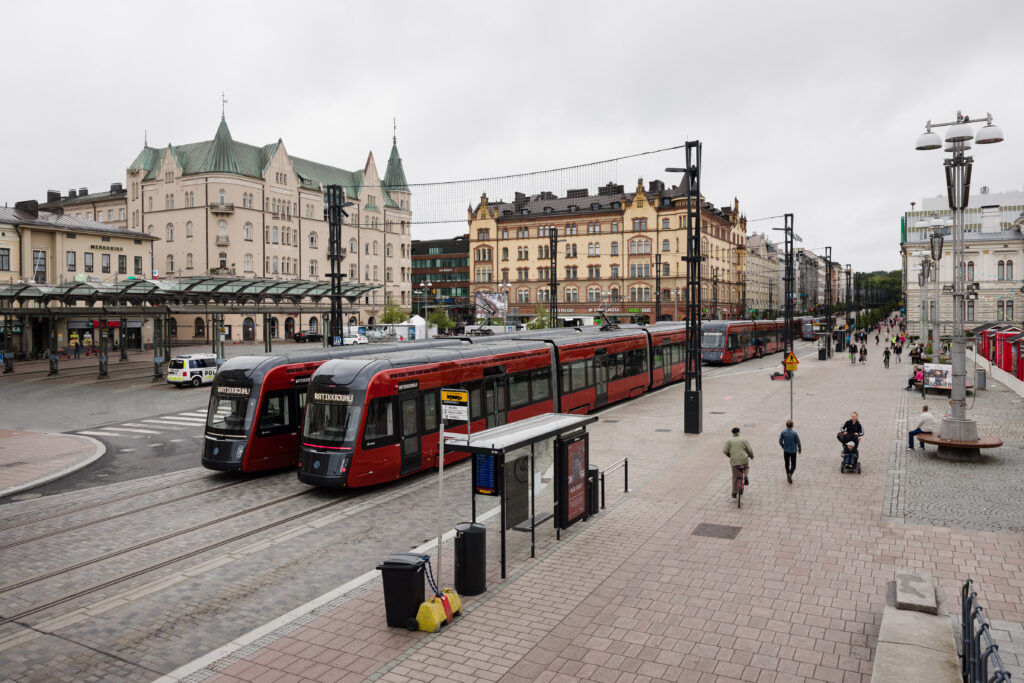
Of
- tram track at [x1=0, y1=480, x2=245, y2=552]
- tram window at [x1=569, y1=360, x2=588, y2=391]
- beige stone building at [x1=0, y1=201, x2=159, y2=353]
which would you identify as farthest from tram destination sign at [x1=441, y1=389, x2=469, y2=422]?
beige stone building at [x1=0, y1=201, x2=159, y2=353]

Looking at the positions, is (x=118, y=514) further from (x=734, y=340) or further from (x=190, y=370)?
(x=734, y=340)

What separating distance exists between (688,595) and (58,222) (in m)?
67.7

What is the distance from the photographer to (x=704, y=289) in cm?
9700

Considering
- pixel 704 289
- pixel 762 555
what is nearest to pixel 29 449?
pixel 762 555

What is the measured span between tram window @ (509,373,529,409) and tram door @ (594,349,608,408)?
610 cm

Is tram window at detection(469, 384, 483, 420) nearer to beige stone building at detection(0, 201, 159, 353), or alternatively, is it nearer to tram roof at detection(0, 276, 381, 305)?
tram roof at detection(0, 276, 381, 305)

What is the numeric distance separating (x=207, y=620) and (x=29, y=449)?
17452 mm

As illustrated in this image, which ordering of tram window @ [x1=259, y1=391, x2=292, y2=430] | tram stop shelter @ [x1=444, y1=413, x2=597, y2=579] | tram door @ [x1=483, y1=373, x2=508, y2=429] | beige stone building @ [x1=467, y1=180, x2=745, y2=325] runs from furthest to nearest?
beige stone building @ [x1=467, y1=180, x2=745, y2=325] < tram door @ [x1=483, y1=373, x2=508, y2=429] < tram window @ [x1=259, y1=391, x2=292, y2=430] < tram stop shelter @ [x1=444, y1=413, x2=597, y2=579]

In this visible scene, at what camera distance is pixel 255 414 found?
17141 mm

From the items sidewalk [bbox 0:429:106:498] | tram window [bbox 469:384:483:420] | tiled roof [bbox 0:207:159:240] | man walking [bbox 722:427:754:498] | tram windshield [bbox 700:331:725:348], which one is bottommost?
sidewalk [bbox 0:429:106:498]

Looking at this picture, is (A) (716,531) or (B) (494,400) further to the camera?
(B) (494,400)

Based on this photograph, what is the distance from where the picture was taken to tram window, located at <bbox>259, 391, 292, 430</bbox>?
1733cm

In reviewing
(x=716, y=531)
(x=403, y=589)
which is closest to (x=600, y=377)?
(x=716, y=531)

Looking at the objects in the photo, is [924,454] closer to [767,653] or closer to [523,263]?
[767,653]
